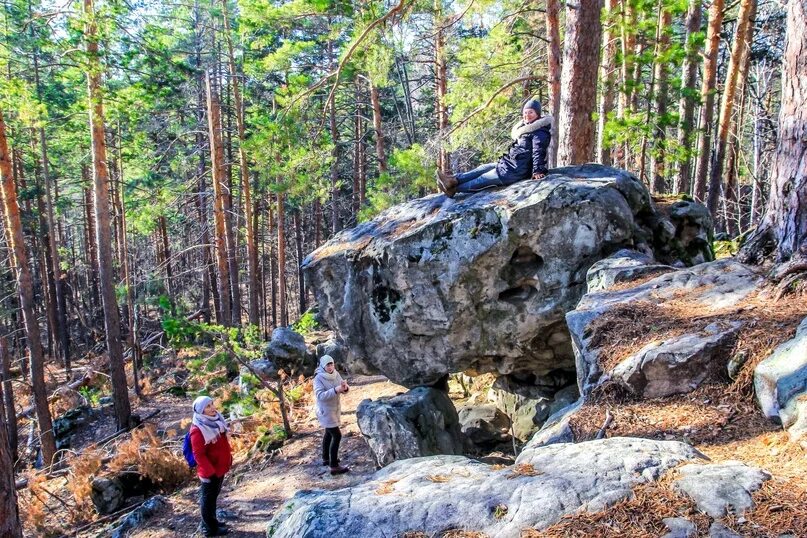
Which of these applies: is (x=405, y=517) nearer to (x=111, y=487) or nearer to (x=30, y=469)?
(x=111, y=487)

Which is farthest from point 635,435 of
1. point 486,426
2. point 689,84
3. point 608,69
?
point 608,69

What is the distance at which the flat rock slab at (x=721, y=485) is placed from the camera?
219 cm

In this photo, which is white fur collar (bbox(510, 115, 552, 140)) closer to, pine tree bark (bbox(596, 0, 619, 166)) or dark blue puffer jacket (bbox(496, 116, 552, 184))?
dark blue puffer jacket (bbox(496, 116, 552, 184))

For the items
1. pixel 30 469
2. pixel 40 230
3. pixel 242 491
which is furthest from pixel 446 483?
pixel 40 230

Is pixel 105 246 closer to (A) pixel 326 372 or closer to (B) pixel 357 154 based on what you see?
(A) pixel 326 372

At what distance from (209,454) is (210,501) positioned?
0.61 m

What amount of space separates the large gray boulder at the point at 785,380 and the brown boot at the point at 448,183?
15.1 feet

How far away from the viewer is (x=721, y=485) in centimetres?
230

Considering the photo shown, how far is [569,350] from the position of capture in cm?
709

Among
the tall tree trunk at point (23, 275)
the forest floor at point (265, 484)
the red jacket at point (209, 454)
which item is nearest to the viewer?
the red jacket at point (209, 454)

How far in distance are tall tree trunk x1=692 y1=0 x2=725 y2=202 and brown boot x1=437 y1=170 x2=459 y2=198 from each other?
22.7ft

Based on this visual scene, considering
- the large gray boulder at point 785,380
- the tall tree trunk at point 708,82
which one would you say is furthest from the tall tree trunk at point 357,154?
the large gray boulder at point 785,380

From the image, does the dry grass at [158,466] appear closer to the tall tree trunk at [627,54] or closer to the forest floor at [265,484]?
the forest floor at [265,484]

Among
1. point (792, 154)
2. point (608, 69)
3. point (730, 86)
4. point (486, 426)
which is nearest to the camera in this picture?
point (792, 154)
